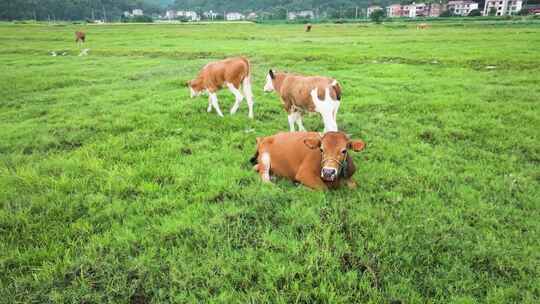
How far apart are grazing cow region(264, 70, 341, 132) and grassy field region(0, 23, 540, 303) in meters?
0.93

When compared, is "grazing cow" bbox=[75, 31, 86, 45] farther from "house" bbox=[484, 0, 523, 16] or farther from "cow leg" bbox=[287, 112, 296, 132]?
"house" bbox=[484, 0, 523, 16]

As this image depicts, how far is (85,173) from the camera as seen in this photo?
19.9 feet

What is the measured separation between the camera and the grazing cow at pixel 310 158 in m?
4.96

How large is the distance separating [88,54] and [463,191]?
29.7 meters

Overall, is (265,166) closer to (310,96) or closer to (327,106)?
(327,106)

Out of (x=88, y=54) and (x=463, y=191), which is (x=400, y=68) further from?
(x=88, y=54)

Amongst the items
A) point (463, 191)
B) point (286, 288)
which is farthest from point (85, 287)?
point (463, 191)

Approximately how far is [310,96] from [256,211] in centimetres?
344

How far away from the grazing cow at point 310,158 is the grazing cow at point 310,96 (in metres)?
1.49

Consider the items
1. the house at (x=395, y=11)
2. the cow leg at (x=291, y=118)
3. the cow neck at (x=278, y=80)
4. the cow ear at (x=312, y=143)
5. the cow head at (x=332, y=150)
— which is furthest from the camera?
the house at (x=395, y=11)

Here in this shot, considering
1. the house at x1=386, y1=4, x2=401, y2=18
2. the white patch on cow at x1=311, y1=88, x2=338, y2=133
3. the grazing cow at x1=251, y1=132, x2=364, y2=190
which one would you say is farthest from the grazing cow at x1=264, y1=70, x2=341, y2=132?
the house at x1=386, y1=4, x2=401, y2=18

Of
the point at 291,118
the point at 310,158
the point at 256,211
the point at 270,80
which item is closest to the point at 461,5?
the point at 270,80

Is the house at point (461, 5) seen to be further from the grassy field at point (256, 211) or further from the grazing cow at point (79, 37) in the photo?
the grassy field at point (256, 211)

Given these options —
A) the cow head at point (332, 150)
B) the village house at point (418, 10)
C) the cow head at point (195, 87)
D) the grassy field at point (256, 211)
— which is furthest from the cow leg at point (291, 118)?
the village house at point (418, 10)
